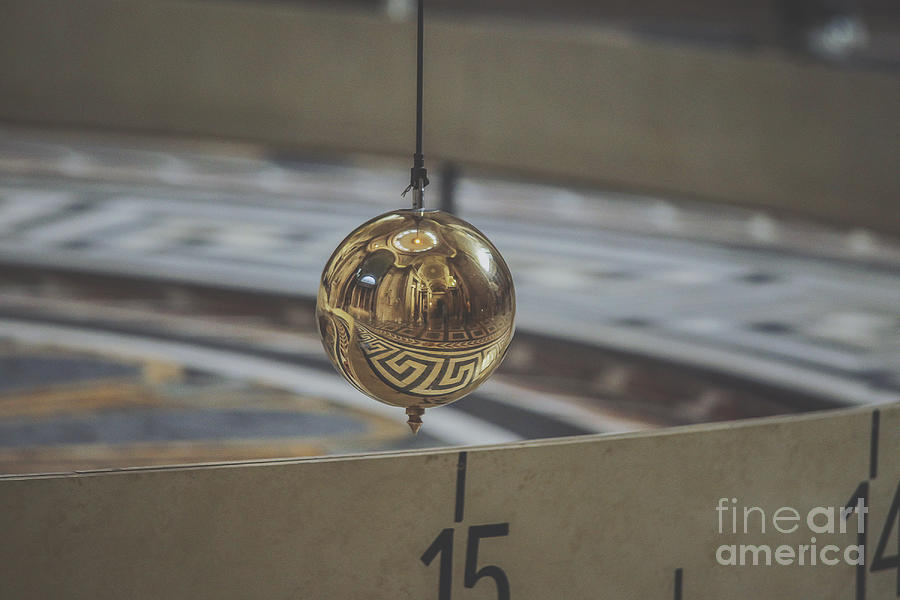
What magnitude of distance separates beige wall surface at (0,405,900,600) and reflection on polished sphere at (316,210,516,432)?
39cm

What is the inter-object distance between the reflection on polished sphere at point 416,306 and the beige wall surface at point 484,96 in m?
3.43

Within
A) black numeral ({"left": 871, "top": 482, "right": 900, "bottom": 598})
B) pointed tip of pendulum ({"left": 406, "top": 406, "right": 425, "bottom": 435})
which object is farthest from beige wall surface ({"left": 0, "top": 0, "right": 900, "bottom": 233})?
pointed tip of pendulum ({"left": 406, "top": 406, "right": 425, "bottom": 435})

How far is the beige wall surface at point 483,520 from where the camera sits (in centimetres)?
198

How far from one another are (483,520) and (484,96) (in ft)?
10.7

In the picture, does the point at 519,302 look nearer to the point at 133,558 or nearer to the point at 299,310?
the point at 299,310

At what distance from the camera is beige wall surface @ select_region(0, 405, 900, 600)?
198 cm

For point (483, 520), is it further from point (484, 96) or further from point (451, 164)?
point (451, 164)

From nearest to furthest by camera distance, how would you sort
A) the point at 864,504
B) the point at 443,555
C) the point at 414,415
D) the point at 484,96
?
the point at 414,415 < the point at 443,555 < the point at 864,504 < the point at 484,96

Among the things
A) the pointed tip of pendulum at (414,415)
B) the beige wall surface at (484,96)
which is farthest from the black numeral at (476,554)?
the beige wall surface at (484,96)

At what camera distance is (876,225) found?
496 centimetres

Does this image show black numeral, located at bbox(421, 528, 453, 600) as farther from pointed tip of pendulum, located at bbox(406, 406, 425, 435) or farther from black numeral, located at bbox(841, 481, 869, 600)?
black numeral, located at bbox(841, 481, 869, 600)

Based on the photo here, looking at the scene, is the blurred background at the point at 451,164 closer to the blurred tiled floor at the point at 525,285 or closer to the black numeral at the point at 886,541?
the blurred tiled floor at the point at 525,285

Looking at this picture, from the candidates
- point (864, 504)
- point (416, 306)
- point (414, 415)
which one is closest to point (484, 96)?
point (864, 504)

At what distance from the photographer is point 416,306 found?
1.65 meters
